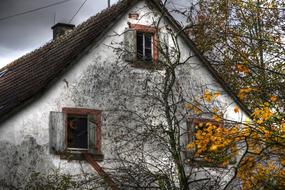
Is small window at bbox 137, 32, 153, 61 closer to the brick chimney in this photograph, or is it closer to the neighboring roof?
the neighboring roof

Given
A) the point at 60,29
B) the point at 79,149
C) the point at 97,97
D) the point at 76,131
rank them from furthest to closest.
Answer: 1. the point at 60,29
2. the point at 97,97
3. the point at 76,131
4. the point at 79,149

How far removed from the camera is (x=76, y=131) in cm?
1925

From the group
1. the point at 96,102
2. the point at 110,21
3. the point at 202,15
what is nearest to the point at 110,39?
the point at 110,21

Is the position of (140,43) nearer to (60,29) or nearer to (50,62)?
(50,62)

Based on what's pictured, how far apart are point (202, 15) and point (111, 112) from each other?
11415 mm

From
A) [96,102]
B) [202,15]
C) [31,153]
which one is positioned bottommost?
[31,153]

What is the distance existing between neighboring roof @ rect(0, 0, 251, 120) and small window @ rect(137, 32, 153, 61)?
88 centimetres

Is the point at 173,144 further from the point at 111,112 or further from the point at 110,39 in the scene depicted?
the point at 110,39

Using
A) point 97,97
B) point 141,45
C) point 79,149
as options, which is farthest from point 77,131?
point 141,45

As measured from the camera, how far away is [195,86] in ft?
69.4

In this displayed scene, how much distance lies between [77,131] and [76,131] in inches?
1.2

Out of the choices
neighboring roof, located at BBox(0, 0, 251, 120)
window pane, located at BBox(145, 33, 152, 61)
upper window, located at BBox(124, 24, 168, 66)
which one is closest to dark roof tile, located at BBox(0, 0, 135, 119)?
neighboring roof, located at BBox(0, 0, 251, 120)

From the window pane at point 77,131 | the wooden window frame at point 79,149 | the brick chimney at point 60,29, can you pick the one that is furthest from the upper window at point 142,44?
the brick chimney at point 60,29

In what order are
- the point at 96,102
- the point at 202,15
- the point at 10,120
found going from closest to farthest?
1. the point at 10,120
2. the point at 96,102
3. the point at 202,15
